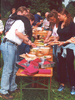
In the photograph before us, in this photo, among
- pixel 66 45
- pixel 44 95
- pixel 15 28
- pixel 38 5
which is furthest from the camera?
pixel 38 5

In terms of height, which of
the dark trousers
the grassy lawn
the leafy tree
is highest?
the leafy tree

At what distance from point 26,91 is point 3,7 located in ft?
9.17

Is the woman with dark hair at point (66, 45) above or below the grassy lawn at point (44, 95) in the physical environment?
above

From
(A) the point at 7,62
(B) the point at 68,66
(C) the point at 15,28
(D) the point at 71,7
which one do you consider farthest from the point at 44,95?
(D) the point at 71,7

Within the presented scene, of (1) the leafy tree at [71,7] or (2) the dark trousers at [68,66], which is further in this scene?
(1) the leafy tree at [71,7]

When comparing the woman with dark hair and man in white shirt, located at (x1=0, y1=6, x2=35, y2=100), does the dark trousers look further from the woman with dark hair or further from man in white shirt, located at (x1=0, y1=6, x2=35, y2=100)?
man in white shirt, located at (x1=0, y1=6, x2=35, y2=100)

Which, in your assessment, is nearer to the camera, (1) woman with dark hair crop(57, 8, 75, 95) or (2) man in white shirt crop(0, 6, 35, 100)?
(2) man in white shirt crop(0, 6, 35, 100)

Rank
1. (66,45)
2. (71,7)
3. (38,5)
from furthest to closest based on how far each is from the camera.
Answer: (71,7), (38,5), (66,45)

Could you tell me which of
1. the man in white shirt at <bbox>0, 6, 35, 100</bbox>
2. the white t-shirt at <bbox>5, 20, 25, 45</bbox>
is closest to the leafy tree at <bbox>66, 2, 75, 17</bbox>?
the man in white shirt at <bbox>0, 6, 35, 100</bbox>

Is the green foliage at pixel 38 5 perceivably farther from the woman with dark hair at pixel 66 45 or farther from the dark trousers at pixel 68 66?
the dark trousers at pixel 68 66

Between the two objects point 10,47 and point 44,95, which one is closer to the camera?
point 10,47

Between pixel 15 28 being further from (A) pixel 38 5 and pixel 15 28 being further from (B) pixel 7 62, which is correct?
(A) pixel 38 5

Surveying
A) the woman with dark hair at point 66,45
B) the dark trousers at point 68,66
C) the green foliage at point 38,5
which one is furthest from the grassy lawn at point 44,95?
the green foliage at point 38,5

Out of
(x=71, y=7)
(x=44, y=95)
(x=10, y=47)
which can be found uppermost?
(x=71, y=7)
